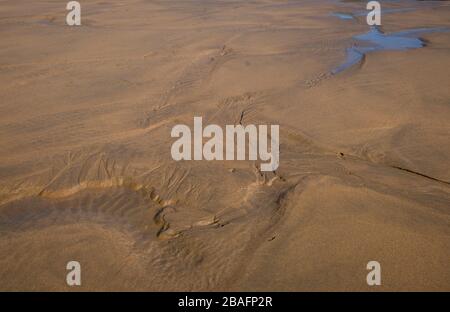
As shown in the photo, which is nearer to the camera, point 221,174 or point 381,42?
point 221,174

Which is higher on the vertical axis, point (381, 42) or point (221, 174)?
point (381, 42)

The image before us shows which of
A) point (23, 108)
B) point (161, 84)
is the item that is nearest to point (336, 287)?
point (161, 84)

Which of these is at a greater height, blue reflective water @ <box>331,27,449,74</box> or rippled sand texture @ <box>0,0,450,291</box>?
blue reflective water @ <box>331,27,449,74</box>

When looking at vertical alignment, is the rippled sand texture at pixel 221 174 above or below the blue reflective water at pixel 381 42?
below

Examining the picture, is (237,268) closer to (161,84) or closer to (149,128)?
(149,128)

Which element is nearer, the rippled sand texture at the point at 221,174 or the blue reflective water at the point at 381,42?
the rippled sand texture at the point at 221,174
